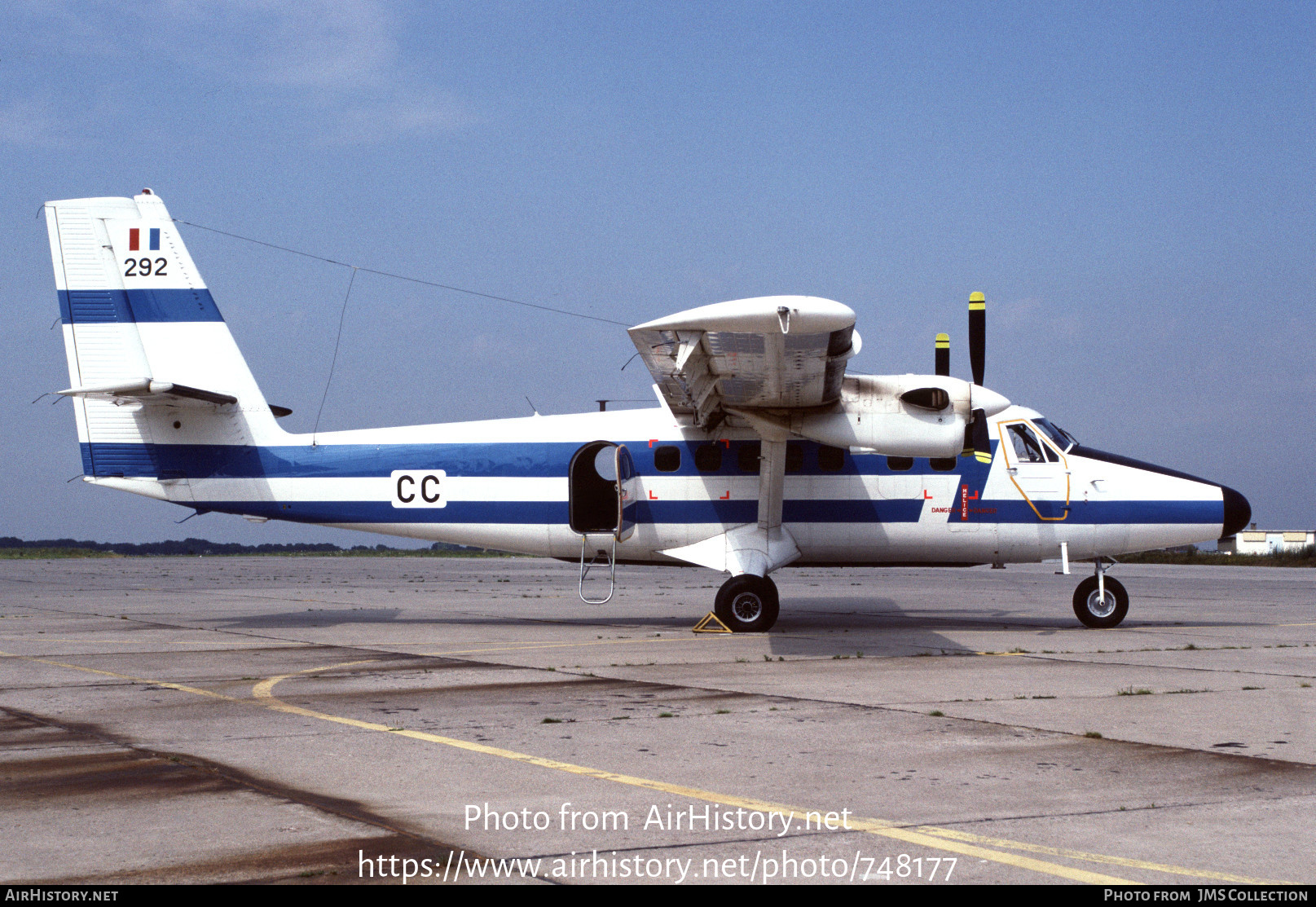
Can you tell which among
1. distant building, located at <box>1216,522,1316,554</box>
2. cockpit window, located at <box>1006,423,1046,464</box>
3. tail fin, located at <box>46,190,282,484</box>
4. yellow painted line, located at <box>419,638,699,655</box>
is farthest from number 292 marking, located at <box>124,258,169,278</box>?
distant building, located at <box>1216,522,1316,554</box>

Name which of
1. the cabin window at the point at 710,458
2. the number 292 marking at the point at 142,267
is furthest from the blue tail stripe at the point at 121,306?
the cabin window at the point at 710,458

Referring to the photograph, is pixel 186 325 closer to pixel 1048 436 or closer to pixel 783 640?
pixel 783 640

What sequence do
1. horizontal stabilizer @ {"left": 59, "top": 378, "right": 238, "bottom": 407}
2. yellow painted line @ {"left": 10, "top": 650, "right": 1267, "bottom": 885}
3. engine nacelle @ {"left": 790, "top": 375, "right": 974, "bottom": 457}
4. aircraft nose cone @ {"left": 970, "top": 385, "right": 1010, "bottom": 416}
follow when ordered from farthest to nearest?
horizontal stabilizer @ {"left": 59, "top": 378, "right": 238, "bottom": 407}
aircraft nose cone @ {"left": 970, "top": 385, "right": 1010, "bottom": 416}
engine nacelle @ {"left": 790, "top": 375, "right": 974, "bottom": 457}
yellow painted line @ {"left": 10, "top": 650, "right": 1267, "bottom": 885}

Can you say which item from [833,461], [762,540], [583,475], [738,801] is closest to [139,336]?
[583,475]

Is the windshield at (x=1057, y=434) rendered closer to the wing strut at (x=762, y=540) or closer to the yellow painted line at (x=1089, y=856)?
the wing strut at (x=762, y=540)

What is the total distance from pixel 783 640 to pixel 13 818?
10230mm

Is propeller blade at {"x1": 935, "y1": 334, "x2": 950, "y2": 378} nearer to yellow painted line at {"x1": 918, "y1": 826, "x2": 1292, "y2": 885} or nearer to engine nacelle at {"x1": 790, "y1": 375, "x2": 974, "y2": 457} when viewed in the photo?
engine nacelle at {"x1": 790, "y1": 375, "x2": 974, "y2": 457}

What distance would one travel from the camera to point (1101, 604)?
1577 cm

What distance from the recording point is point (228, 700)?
9.05m

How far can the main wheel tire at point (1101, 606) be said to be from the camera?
15719 millimetres

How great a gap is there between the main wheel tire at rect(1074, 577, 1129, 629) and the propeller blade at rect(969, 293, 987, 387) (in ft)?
11.4

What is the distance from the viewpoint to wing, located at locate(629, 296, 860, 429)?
35.8ft

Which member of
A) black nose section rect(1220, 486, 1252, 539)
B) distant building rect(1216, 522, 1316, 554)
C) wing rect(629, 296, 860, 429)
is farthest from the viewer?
distant building rect(1216, 522, 1316, 554)
